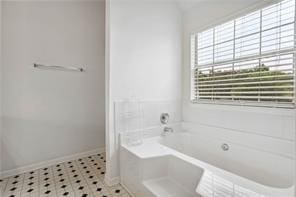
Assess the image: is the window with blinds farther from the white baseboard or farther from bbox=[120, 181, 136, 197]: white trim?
the white baseboard

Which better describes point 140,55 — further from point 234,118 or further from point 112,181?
point 112,181

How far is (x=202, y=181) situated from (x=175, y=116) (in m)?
1.50

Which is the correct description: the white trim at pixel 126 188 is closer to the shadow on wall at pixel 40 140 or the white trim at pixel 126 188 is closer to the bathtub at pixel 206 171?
the bathtub at pixel 206 171

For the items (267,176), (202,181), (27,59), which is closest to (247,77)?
(267,176)

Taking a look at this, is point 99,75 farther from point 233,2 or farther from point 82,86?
point 233,2

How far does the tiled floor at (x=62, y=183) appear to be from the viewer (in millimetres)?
1927

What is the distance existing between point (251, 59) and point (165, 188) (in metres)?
1.62

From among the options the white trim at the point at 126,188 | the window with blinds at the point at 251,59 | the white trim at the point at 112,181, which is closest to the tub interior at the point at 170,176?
the white trim at the point at 126,188

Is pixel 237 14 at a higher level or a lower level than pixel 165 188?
higher

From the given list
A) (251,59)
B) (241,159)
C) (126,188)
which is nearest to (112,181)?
(126,188)

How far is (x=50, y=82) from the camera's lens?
2.62 metres

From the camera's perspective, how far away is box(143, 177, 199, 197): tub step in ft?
5.22

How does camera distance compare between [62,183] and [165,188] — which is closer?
[165,188]

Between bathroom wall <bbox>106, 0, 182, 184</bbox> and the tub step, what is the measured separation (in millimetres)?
619
